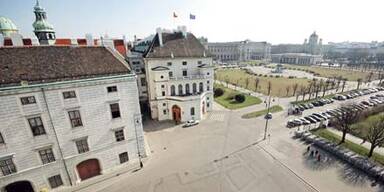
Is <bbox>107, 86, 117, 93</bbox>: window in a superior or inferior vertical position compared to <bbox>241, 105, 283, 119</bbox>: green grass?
superior

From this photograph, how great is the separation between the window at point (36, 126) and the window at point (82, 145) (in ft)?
12.5

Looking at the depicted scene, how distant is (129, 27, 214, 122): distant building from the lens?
39.7m

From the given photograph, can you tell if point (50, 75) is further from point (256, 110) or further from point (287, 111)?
point (287, 111)

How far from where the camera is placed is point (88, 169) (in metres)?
24.0

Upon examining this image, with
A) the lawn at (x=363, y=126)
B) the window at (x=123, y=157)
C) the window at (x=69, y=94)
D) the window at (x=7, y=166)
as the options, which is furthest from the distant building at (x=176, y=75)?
the lawn at (x=363, y=126)

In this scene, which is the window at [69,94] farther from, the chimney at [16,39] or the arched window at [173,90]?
the arched window at [173,90]

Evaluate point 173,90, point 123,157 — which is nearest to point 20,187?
point 123,157

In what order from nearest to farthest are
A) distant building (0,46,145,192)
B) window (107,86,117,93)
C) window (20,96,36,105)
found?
1. window (20,96,36,105)
2. distant building (0,46,145,192)
3. window (107,86,117,93)

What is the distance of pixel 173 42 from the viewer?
143 feet

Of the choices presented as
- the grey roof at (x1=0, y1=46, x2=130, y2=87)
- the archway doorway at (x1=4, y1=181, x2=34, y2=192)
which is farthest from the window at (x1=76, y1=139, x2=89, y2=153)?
the grey roof at (x1=0, y1=46, x2=130, y2=87)

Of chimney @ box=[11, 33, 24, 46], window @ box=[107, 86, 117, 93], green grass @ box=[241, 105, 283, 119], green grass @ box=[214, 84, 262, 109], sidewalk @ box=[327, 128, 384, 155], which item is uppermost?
chimney @ box=[11, 33, 24, 46]

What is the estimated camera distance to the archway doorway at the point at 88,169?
23.5 meters

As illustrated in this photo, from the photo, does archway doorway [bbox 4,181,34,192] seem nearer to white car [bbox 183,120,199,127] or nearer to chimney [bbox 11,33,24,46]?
chimney [bbox 11,33,24,46]

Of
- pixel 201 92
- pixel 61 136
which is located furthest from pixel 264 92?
pixel 61 136
